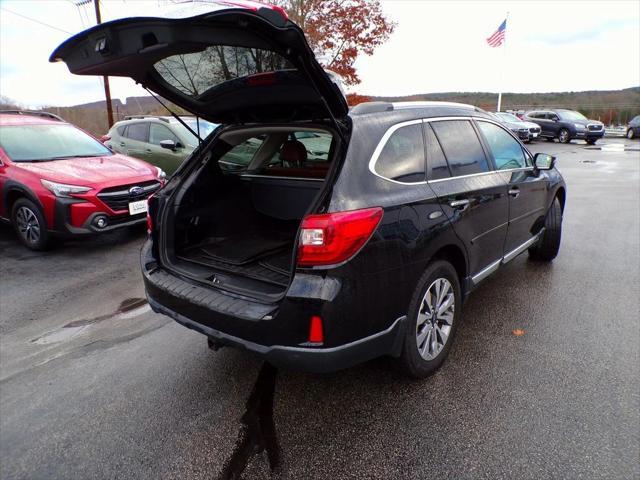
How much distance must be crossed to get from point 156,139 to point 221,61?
278 inches

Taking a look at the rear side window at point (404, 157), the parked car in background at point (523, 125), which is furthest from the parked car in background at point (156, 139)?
the parked car in background at point (523, 125)

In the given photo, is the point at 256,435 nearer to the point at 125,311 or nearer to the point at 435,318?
the point at 435,318

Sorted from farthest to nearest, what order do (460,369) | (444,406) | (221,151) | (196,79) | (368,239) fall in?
(221,151) < (460,369) < (196,79) < (444,406) < (368,239)

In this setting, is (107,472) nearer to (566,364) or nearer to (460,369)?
(460,369)

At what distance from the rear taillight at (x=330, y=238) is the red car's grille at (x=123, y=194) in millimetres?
4236

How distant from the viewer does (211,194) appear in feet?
11.0

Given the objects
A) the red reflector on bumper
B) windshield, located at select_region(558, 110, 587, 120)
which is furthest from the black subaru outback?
windshield, located at select_region(558, 110, 587, 120)

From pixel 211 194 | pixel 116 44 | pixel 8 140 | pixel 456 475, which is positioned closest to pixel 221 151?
Answer: pixel 211 194

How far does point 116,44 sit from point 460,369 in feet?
9.26

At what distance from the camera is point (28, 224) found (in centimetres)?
564

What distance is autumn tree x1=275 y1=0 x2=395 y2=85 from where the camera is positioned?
16.1 m

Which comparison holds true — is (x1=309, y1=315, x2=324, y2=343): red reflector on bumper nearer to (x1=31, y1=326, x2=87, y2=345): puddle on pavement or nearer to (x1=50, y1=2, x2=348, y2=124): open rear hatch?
(x1=50, y1=2, x2=348, y2=124): open rear hatch

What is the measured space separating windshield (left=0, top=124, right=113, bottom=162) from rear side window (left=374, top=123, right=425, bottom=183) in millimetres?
5478

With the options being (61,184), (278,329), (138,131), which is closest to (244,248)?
(278,329)
